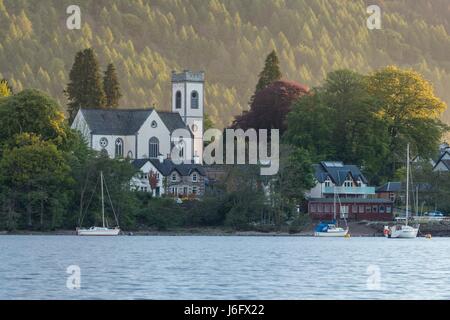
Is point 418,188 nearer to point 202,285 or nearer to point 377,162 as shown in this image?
point 377,162

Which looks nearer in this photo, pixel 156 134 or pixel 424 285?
pixel 424 285

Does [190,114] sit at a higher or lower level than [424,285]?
higher

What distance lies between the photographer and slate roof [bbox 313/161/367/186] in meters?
145

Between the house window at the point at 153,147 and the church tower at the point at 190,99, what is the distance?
11380 millimetres

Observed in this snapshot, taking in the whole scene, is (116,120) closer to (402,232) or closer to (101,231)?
(101,231)

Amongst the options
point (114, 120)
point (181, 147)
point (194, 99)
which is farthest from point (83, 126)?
point (194, 99)

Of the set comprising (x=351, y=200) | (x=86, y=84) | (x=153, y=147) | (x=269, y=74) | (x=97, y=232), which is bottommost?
(x=97, y=232)

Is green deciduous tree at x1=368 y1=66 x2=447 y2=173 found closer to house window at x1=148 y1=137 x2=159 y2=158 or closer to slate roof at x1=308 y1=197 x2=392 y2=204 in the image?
slate roof at x1=308 y1=197 x2=392 y2=204

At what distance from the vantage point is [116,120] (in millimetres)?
162875

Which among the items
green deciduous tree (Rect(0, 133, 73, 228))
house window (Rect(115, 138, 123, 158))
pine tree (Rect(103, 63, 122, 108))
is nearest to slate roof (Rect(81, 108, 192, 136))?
house window (Rect(115, 138, 123, 158))

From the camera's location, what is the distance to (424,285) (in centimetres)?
7119

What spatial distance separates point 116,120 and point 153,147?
463 cm
